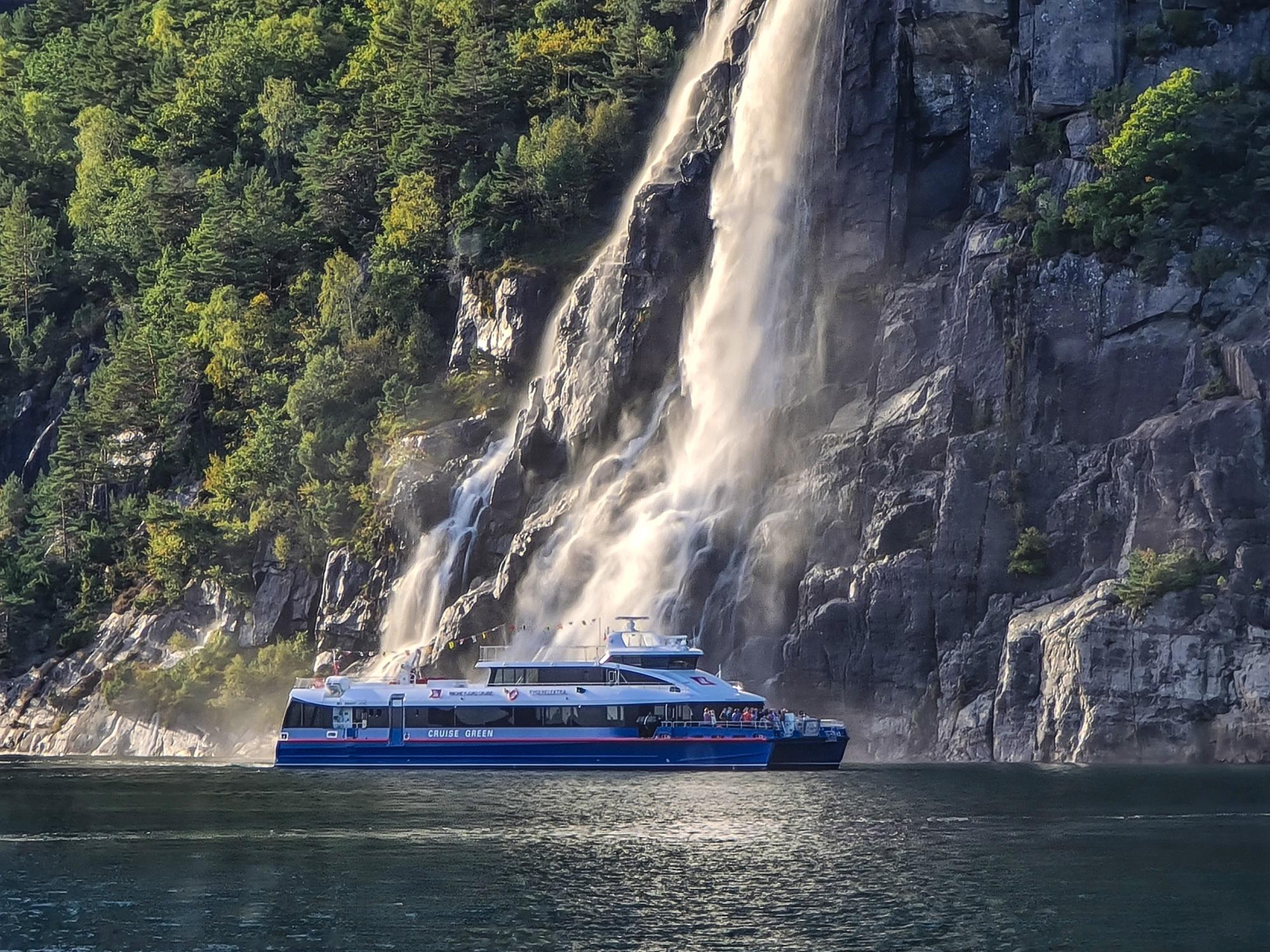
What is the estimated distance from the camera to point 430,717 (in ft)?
312

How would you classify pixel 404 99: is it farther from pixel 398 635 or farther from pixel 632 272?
pixel 398 635

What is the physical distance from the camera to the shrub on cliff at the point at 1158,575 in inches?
3595

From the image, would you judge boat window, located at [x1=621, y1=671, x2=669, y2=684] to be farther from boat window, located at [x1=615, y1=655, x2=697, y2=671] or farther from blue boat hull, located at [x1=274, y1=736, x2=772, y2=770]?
blue boat hull, located at [x1=274, y1=736, x2=772, y2=770]

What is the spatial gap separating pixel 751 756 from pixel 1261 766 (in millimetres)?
22425

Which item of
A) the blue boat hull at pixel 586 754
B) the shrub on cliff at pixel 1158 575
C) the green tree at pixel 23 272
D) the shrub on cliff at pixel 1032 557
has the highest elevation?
the green tree at pixel 23 272

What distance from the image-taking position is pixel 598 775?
92.1m

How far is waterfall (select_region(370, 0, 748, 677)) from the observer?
11688 centimetres

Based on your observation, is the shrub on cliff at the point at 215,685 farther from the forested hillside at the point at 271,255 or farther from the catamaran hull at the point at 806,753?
the catamaran hull at the point at 806,753

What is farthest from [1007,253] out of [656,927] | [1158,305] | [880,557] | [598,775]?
[656,927]

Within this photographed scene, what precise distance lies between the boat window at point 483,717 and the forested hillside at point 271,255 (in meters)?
31.7

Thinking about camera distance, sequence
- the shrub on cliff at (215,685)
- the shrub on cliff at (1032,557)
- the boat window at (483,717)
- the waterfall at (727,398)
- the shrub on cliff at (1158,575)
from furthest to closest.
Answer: the shrub on cliff at (215,685), the waterfall at (727,398), the shrub on cliff at (1032,557), the boat window at (483,717), the shrub on cliff at (1158,575)

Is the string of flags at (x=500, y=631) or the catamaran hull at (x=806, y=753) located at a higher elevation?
the string of flags at (x=500, y=631)

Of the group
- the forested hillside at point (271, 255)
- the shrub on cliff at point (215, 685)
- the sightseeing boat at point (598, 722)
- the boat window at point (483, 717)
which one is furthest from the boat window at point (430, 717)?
the shrub on cliff at point (215, 685)

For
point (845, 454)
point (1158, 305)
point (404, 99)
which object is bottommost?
point (845, 454)
